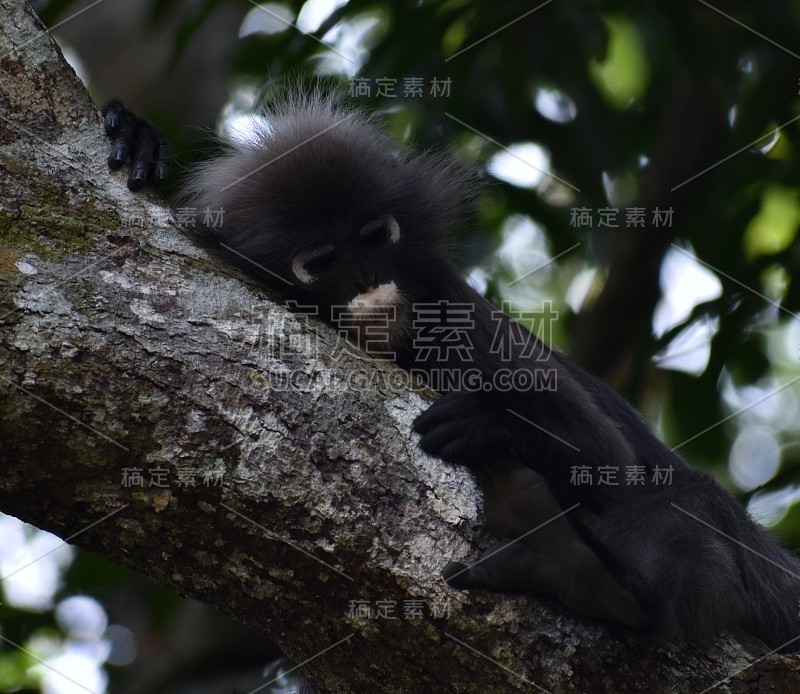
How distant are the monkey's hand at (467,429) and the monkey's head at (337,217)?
61 cm

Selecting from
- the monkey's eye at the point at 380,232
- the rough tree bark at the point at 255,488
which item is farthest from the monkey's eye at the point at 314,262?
the rough tree bark at the point at 255,488

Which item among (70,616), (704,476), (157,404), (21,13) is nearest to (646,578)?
(704,476)

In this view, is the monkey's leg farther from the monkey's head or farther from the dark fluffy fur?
the monkey's head

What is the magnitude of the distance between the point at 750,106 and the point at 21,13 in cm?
349

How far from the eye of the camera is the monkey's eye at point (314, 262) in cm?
357

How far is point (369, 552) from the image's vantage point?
8.32 feet

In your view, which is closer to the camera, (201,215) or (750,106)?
(201,215)

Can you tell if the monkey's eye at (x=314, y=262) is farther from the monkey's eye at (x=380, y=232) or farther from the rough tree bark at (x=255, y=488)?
the rough tree bark at (x=255, y=488)

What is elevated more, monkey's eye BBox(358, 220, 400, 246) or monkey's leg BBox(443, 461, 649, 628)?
monkey's eye BBox(358, 220, 400, 246)

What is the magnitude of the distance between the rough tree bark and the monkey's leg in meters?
0.05

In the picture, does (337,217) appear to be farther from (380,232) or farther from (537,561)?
(537,561)

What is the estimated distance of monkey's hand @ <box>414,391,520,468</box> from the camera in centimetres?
273

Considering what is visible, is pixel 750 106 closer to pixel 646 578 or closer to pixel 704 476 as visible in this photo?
pixel 704 476

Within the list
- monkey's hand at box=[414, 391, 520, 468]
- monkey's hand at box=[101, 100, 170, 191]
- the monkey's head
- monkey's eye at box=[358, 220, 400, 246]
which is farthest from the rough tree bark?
monkey's eye at box=[358, 220, 400, 246]
